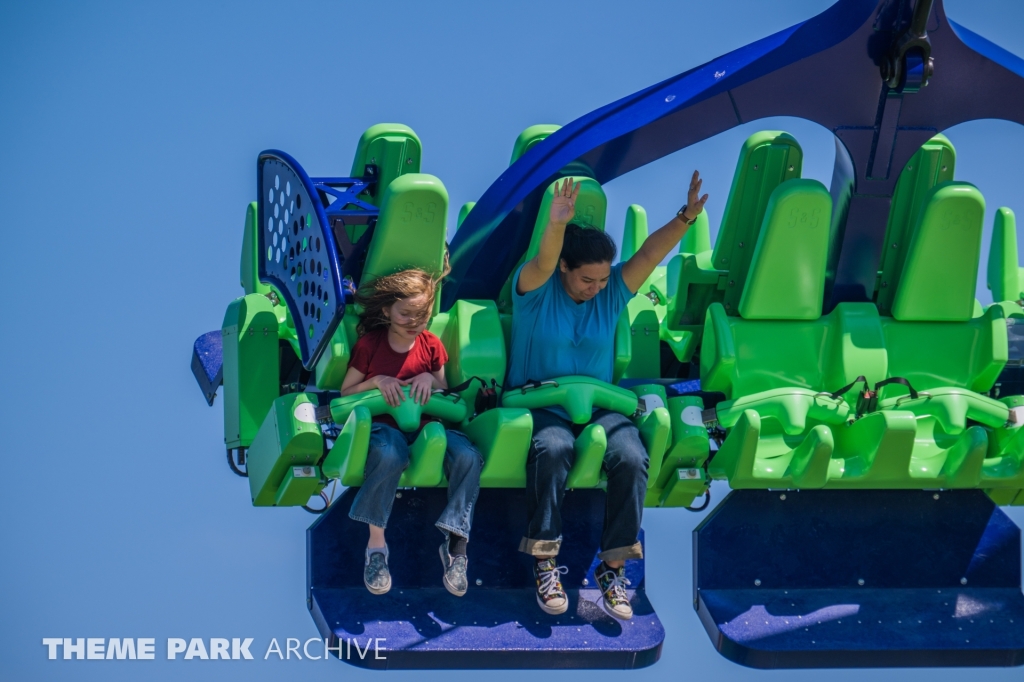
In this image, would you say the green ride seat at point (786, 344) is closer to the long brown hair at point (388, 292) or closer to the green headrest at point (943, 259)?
the green headrest at point (943, 259)

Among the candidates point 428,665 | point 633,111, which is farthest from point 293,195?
point 428,665

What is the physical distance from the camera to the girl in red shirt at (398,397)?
8.62 metres

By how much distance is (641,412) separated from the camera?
29.4 ft

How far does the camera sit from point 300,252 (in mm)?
9148

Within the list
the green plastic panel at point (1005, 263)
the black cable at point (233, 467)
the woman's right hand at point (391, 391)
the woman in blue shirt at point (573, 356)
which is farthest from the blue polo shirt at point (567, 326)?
the green plastic panel at point (1005, 263)

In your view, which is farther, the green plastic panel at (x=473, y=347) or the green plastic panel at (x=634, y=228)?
the green plastic panel at (x=634, y=228)

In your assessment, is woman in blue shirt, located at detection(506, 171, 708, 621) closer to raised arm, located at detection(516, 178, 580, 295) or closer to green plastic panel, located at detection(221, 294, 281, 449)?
raised arm, located at detection(516, 178, 580, 295)

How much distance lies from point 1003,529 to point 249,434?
3758 mm

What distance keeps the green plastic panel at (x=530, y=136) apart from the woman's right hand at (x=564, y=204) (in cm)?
123

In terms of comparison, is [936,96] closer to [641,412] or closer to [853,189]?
[853,189]

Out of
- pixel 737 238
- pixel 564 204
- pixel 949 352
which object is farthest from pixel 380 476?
pixel 949 352

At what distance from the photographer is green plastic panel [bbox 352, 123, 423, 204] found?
33.4ft

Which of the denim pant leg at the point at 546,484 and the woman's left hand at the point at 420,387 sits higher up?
the woman's left hand at the point at 420,387

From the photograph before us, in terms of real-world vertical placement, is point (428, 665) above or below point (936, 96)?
below
